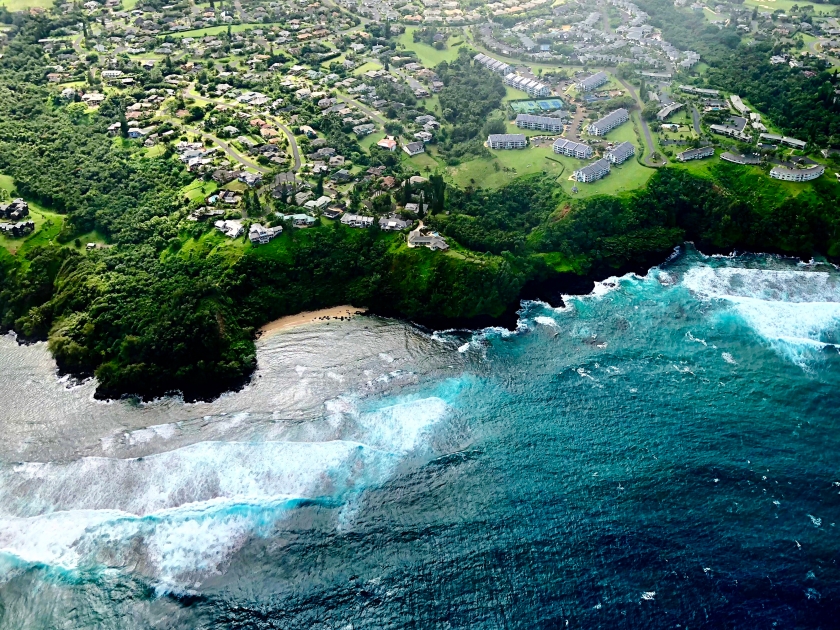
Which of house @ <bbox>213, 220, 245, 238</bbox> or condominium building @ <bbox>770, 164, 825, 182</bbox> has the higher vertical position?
condominium building @ <bbox>770, 164, 825, 182</bbox>

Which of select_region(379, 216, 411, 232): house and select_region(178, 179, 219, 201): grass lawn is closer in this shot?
select_region(379, 216, 411, 232): house

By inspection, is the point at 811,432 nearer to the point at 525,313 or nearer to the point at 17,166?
the point at 525,313

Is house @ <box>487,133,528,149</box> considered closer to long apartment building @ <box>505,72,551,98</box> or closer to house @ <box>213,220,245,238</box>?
long apartment building @ <box>505,72,551,98</box>

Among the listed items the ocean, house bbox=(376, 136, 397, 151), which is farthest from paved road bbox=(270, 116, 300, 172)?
the ocean

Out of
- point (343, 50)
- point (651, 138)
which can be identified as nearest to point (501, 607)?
point (651, 138)

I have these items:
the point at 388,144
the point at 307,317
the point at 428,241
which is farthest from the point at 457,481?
the point at 388,144

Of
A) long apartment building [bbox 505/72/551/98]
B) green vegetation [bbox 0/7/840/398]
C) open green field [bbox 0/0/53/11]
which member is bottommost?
green vegetation [bbox 0/7/840/398]
